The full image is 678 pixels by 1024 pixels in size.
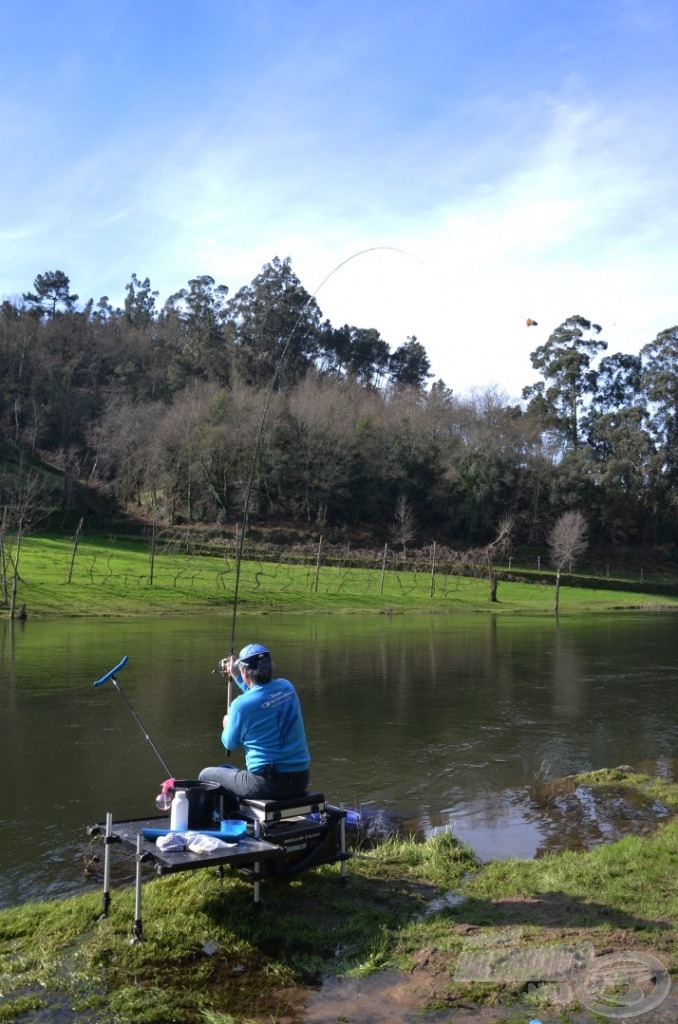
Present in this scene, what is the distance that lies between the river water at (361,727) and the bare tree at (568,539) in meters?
36.3

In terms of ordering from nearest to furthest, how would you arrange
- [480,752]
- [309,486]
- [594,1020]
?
Answer: [594,1020] < [480,752] < [309,486]

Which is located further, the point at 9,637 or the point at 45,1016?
the point at 9,637

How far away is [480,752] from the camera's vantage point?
14281mm

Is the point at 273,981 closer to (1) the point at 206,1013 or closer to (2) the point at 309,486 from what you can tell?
(1) the point at 206,1013

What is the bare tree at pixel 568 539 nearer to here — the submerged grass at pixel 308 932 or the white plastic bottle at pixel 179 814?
the submerged grass at pixel 308 932

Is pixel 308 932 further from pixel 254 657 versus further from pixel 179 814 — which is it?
pixel 254 657

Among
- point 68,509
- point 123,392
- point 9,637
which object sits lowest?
point 9,637

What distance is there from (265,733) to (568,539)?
2519 inches

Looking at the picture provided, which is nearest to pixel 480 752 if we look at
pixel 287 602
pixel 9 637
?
pixel 9 637

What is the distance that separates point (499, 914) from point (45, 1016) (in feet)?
10.9

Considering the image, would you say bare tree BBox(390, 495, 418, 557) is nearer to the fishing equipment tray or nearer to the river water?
the river water

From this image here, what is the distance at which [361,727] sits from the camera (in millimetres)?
16188

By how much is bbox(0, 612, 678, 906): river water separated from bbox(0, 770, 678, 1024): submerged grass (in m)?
1.50

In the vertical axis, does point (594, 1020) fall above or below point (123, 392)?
below
